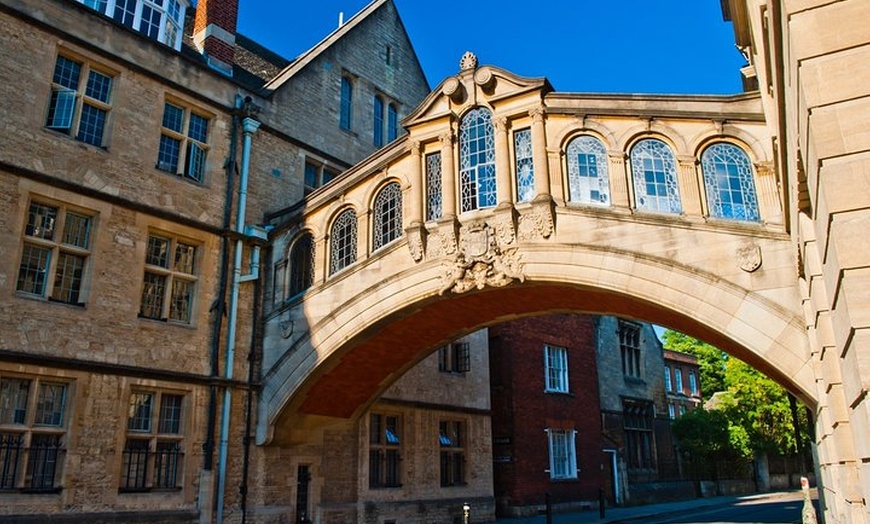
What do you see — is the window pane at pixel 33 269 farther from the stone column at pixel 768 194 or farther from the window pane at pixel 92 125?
the stone column at pixel 768 194

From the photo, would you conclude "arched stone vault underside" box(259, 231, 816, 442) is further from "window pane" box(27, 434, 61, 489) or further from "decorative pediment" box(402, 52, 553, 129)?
"window pane" box(27, 434, 61, 489)

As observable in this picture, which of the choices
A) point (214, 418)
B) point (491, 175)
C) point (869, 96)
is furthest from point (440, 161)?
point (869, 96)

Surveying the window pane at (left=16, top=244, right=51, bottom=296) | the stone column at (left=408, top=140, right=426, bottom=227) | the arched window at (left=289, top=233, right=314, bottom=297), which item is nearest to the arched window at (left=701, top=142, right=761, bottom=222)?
the stone column at (left=408, top=140, right=426, bottom=227)

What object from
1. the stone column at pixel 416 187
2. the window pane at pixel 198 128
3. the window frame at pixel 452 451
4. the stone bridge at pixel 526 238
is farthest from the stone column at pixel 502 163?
the window frame at pixel 452 451

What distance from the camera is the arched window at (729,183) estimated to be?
11.1 metres

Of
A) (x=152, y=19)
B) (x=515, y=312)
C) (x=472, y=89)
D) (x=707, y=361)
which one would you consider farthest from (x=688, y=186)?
(x=707, y=361)

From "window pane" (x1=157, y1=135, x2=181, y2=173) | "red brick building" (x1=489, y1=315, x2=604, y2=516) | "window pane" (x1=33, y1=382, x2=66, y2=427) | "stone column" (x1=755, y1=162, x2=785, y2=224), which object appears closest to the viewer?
"stone column" (x1=755, y1=162, x2=785, y2=224)

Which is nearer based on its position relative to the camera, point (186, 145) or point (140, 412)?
point (140, 412)

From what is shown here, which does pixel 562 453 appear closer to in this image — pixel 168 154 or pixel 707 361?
pixel 168 154

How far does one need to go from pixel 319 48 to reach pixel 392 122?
141 inches

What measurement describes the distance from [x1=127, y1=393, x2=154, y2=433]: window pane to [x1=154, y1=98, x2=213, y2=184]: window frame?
4.64 meters

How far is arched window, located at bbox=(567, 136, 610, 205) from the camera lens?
12.2 meters

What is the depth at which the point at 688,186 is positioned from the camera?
1153 cm

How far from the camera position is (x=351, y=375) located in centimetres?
1588
